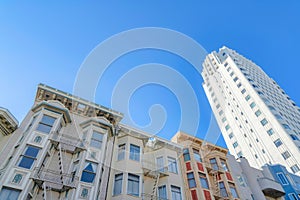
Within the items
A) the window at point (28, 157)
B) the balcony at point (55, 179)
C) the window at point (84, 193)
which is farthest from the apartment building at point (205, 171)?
the window at point (28, 157)

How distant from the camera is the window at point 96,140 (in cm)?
1470

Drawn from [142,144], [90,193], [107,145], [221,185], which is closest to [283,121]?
[221,185]

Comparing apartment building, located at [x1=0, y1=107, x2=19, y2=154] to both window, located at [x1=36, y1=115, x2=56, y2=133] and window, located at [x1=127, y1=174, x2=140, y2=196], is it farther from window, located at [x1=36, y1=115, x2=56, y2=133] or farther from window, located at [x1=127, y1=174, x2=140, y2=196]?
window, located at [x1=127, y1=174, x2=140, y2=196]

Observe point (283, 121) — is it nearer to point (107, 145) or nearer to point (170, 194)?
point (170, 194)

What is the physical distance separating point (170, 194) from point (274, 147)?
34613 mm

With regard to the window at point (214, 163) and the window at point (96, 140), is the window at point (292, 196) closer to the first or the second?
the window at point (214, 163)

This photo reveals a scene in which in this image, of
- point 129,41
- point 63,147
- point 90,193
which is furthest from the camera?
point 63,147

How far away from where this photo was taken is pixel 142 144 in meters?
17.0

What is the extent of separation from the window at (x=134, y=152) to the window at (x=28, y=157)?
6307 mm

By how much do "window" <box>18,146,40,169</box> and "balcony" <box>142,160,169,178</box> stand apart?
7.27 meters

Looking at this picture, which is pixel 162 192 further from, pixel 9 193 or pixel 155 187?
pixel 9 193

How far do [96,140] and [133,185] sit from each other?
422 cm

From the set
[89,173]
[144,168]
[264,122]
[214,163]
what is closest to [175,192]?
[144,168]

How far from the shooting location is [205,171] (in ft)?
60.9
